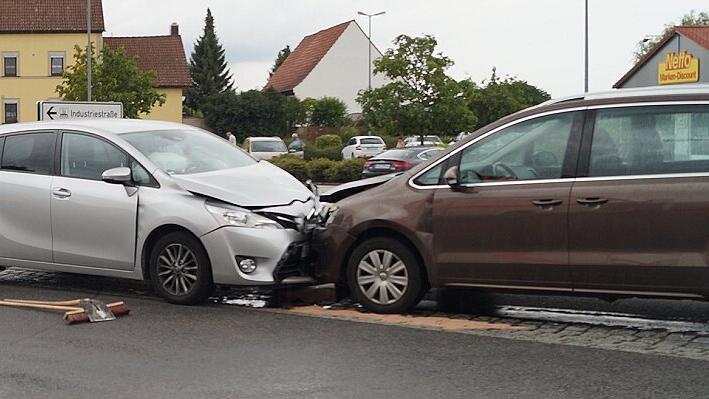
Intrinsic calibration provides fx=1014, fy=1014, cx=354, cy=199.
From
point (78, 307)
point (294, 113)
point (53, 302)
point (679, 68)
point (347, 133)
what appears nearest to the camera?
point (78, 307)

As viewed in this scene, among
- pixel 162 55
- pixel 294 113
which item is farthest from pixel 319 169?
pixel 162 55

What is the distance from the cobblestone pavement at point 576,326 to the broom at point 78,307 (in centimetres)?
99

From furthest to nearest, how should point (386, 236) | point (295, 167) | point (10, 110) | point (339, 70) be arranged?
point (339, 70) < point (10, 110) < point (295, 167) < point (386, 236)

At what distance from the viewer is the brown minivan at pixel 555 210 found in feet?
24.0

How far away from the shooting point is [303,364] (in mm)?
6750

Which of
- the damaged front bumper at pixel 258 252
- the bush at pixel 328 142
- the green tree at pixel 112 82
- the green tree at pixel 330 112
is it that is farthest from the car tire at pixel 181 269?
the green tree at pixel 330 112

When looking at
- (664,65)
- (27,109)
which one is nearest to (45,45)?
(27,109)

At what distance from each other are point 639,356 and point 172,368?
123 inches

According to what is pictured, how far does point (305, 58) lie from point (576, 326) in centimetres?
7859

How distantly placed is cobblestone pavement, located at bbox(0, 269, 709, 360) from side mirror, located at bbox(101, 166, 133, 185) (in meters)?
1.25

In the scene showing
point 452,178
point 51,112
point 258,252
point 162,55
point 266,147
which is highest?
point 162,55

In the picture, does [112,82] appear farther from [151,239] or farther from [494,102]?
[151,239]

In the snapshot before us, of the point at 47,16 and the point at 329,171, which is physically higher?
the point at 47,16

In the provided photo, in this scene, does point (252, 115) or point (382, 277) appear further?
point (252, 115)
